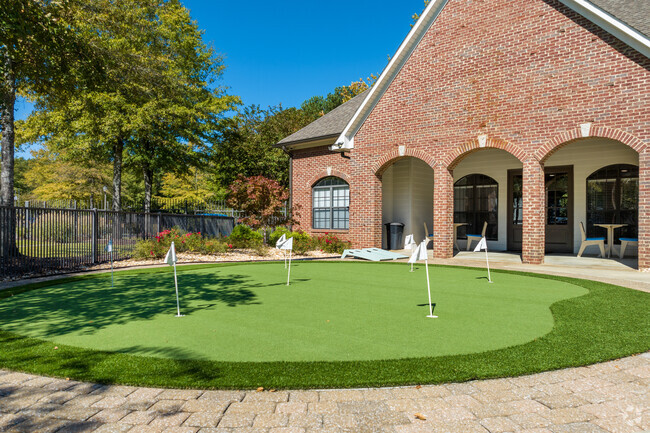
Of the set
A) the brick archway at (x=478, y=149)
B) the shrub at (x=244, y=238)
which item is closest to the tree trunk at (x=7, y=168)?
the shrub at (x=244, y=238)

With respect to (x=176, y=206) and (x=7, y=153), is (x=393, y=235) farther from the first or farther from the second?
(x=176, y=206)

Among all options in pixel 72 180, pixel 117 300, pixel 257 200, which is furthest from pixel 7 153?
pixel 72 180

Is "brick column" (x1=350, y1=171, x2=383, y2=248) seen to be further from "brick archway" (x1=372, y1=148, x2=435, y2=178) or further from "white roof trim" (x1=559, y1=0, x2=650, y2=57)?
"white roof trim" (x1=559, y1=0, x2=650, y2=57)

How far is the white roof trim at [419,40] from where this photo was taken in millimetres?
10105

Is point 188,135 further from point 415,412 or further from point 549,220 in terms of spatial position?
point 415,412

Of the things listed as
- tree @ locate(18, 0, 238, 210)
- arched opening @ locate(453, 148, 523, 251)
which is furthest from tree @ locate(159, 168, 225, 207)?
arched opening @ locate(453, 148, 523, 251)

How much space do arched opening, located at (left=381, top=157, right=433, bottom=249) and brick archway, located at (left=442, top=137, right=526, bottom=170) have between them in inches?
142

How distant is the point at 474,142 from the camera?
1291 centimetres

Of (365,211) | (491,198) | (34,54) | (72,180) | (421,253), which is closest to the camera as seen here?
(421,253)

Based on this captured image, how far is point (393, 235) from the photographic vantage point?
16641 millimetres

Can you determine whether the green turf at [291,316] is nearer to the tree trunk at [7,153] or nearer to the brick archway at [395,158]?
the tree trunk at [7,153]

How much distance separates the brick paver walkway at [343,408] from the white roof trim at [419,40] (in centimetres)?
1042

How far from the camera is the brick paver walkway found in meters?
2.57

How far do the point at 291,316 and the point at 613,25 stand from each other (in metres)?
11.3
